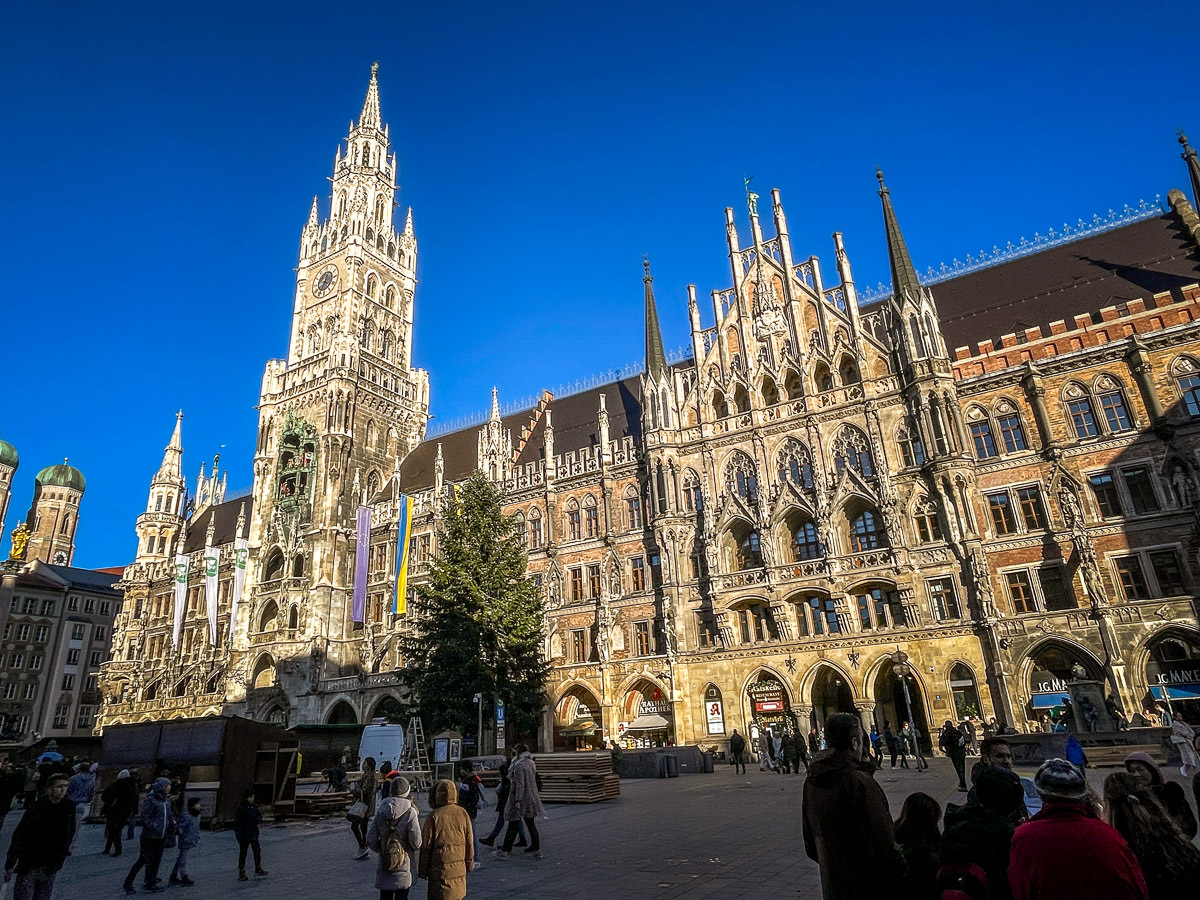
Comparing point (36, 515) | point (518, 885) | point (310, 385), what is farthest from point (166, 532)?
point (518, 885)

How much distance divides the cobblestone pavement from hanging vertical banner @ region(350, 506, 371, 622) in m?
27.7

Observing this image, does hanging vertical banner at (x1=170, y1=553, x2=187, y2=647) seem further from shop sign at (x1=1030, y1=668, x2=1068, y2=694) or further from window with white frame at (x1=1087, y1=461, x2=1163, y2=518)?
window with white frame at (x1=1087, y1=461, x2=1163, y2=518)

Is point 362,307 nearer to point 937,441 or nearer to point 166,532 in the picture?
point 166,532

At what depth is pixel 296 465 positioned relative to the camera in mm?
53156

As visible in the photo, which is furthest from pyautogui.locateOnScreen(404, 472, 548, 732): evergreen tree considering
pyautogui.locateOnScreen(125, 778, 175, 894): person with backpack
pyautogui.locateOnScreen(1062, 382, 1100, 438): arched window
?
pyautogui.locateOnScreen(1062, 382, 1100, 438): arched window

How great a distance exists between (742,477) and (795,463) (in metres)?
2.65

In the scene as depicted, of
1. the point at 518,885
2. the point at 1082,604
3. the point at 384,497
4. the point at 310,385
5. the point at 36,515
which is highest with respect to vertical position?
the point at 36,515

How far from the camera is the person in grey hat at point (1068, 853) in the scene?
3.42 meters

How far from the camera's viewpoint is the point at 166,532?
65.8 meters

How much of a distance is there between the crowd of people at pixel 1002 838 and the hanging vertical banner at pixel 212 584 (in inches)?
2111

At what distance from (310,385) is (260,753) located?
4005cm

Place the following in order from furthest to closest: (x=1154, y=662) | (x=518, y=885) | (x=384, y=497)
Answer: (x=384, y=497)
(x=1154, y=662)
(x=518, y=885)

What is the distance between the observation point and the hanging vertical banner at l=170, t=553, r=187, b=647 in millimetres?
54406

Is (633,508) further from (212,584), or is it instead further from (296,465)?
(212,584)
